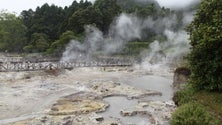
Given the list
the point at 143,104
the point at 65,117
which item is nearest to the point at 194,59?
the point at 143,104

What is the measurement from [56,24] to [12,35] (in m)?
9.98

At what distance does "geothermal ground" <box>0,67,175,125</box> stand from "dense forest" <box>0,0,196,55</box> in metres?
22.3

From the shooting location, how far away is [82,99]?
1186 inches

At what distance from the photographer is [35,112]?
2581 centimetres

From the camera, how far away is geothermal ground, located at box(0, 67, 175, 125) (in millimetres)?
24125

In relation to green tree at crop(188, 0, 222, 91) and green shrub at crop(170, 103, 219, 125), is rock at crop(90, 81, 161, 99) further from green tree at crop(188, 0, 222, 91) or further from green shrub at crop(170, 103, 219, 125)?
green shrub at crop(170, 103, 219, 125)

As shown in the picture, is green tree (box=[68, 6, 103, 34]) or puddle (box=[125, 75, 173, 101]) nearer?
puddle (box=[125, 75, 173, 101])

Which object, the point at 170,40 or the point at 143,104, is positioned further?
the point at 170,40

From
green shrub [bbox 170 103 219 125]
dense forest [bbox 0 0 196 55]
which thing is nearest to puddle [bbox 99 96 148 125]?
green shrub [bbox 170 103 219 125]

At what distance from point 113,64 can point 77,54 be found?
408 inches

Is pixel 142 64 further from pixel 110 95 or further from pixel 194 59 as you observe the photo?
pixel 194 59

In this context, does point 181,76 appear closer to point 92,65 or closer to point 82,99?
point 82,99

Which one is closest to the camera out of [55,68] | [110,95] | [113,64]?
[110,95]

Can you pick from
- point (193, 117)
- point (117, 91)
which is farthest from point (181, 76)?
point (193, 117)
